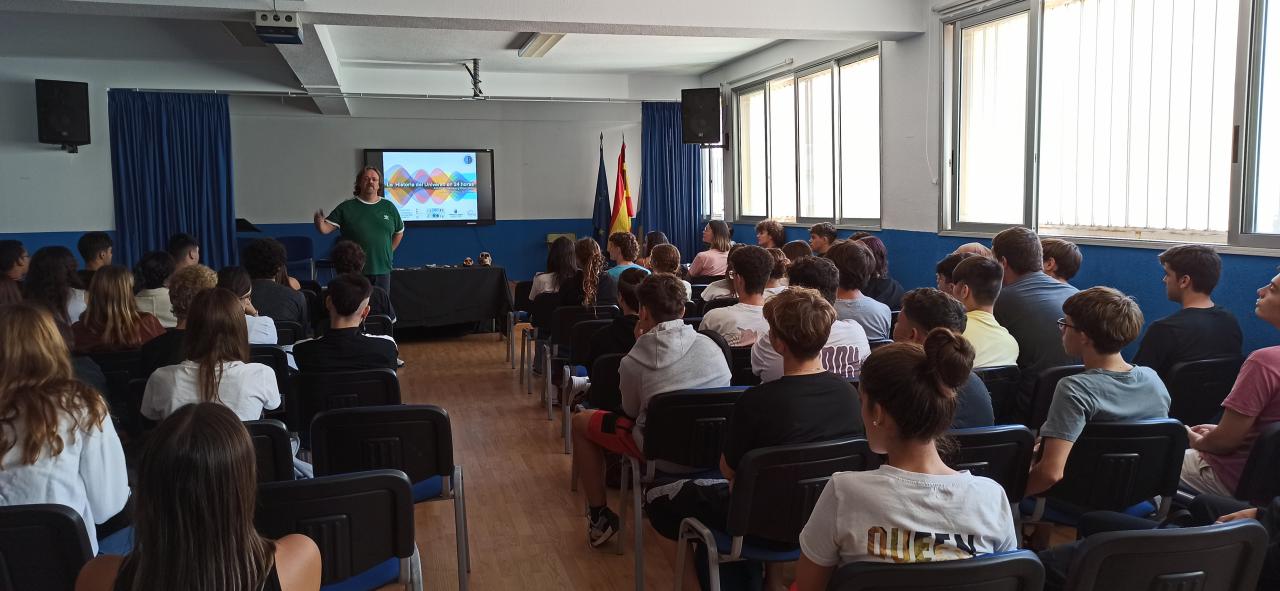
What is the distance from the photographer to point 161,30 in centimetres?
819

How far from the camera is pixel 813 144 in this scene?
29.6 ft

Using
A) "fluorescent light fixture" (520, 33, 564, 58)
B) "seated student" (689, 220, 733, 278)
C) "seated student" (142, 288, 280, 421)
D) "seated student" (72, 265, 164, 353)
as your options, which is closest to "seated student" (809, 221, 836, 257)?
"seated student" (689, 220, 733, 278)

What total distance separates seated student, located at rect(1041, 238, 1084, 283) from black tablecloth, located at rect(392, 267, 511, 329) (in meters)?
5.13

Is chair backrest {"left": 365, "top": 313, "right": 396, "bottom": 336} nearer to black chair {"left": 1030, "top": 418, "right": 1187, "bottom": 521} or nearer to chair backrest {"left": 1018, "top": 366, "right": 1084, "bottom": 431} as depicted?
chair backrest {"left": 1018, "top": 366, "right": 1084, "bottom": 431}

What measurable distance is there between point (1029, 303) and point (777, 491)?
2220 mm

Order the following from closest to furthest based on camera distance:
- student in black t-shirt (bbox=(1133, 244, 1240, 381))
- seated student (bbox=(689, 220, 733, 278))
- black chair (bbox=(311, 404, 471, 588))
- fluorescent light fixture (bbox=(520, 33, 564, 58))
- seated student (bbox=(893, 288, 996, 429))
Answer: black chair (bbox=(311, 404, 471, 588)) < seated student (bbox=(893, 288, 996, 429)) < student in black t-shirt (bbox=(1133, 244, 1240, 381)) < seated student (bbox=(689, 220, 733, 278)) < fluorescent light fixture (bbox=(520, 33, 564, 58))

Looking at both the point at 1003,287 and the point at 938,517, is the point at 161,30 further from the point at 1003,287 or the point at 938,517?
the point at 938,517

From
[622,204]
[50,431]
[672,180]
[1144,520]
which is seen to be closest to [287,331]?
[50,431]

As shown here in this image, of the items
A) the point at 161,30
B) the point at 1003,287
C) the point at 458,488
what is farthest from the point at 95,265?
the point at 1003,287

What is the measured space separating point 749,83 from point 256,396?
8.25 m

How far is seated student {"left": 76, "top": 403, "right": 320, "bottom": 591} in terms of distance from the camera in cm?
136

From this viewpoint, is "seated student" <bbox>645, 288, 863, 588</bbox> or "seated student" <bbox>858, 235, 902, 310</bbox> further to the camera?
"seated student" <bbox>858, 235, 902, 310</bbox>

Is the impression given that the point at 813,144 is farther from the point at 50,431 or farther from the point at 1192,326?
the point at 50,431

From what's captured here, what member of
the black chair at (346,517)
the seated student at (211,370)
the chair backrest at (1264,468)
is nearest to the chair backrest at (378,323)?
the seated student at (211,370)
